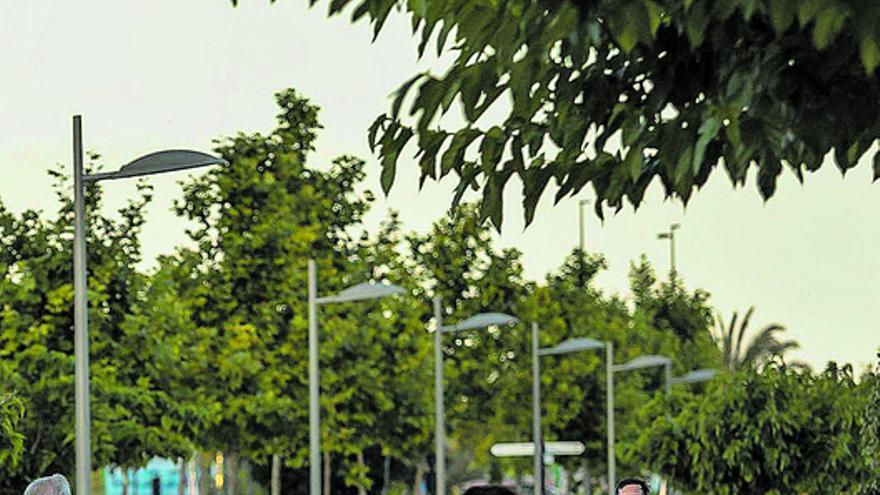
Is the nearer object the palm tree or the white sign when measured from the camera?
the white sign

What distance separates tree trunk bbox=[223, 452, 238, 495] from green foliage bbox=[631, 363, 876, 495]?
8893mm

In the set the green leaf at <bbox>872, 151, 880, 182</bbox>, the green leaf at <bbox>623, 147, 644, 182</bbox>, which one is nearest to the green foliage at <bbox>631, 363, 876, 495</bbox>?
the green leaf at <bbox>872, 151, 880, 182</bbox>

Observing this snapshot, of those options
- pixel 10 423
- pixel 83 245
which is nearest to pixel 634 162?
pixel 83 245

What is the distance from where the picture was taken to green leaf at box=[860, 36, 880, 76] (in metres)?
5.37

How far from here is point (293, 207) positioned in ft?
161

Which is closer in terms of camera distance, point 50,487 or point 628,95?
point 628,95

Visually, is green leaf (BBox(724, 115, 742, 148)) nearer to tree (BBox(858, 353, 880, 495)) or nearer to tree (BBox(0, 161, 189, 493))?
tree (BBox(858, 353, 880, 495))

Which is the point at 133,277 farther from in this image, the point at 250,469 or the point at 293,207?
the point at 250,469

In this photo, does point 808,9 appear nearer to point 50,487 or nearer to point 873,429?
point 50,487

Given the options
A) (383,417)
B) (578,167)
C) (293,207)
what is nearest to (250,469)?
(383,417)

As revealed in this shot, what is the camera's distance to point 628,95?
6465mm

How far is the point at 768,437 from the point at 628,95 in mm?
33409

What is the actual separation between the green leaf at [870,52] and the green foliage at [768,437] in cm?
3156

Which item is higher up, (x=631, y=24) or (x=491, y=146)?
(x=631, y=24)
